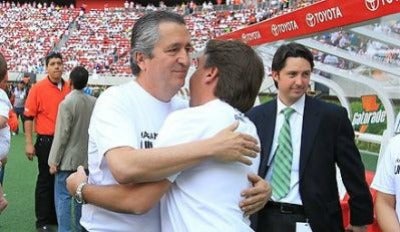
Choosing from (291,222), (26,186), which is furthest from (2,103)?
(26,186)

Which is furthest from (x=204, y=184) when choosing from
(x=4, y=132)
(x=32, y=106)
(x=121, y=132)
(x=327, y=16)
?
(x=32, y=106)

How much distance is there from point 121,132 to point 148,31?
1.17ft

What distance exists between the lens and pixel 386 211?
2678 mm

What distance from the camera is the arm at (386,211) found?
264 centimetres

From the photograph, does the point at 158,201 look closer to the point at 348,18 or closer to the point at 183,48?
the point at 183,48

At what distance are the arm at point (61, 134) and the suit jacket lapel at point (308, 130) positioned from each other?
321 cm

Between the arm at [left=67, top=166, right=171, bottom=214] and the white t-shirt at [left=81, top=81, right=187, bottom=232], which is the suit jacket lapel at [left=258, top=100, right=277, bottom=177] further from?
the arm at [left=67, top=166, right=171, bottom=214]

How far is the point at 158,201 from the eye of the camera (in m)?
1.96

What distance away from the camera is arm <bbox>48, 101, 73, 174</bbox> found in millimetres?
6020

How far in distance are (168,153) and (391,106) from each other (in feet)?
12.8

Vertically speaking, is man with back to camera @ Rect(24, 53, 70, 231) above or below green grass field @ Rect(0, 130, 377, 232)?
above

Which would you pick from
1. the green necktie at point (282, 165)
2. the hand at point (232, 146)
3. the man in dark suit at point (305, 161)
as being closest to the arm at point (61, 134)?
the man in dark suit at point (305, 161)

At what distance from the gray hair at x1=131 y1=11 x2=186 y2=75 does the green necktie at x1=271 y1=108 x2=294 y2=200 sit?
1369 mm

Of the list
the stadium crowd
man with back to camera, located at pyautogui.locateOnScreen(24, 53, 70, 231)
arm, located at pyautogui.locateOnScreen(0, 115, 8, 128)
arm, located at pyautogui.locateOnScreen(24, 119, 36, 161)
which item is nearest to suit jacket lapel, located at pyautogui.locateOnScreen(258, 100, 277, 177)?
arm, located at pyautogui.locateOnScreen(0, 115, 8, 128)
